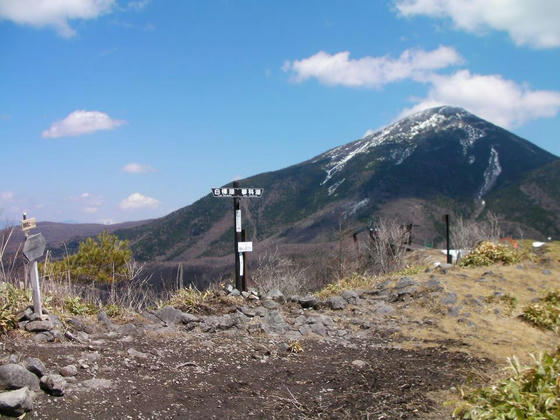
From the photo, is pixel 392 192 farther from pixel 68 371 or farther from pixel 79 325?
pixel 68 371

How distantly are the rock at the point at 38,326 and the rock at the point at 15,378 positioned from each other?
5.35ft

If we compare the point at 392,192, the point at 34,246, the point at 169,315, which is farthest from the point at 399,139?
the point at 34,246

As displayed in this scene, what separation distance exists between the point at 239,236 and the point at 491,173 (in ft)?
510

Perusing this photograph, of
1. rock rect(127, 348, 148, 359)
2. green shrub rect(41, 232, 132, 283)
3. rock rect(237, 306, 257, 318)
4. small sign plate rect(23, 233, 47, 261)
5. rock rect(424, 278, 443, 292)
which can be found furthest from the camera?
green shrub rect(41, 232, 132, 283)

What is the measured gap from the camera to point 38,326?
613cm

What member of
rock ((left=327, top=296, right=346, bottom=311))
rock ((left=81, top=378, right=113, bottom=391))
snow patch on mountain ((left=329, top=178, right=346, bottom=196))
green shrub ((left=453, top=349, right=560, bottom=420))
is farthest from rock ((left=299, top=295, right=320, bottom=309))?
snow patch on mountain ((left=329, top=178, right=346, bottom=196))

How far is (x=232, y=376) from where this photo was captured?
5.87 meters

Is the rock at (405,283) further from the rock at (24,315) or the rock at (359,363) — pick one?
the rock at (24,315)

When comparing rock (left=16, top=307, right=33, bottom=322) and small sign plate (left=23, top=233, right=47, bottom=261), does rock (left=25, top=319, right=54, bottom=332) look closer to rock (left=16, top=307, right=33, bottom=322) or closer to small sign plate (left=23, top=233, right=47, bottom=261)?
rock (left=16, top=307, right=33, bottom=322)

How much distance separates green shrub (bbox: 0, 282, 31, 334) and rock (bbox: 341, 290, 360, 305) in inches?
220

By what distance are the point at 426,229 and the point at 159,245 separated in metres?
50.3

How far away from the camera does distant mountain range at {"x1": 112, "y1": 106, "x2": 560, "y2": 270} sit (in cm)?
10012

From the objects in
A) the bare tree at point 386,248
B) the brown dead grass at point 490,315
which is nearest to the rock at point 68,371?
the brown dead grass at point 490,315

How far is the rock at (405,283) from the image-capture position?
35.0 ft
